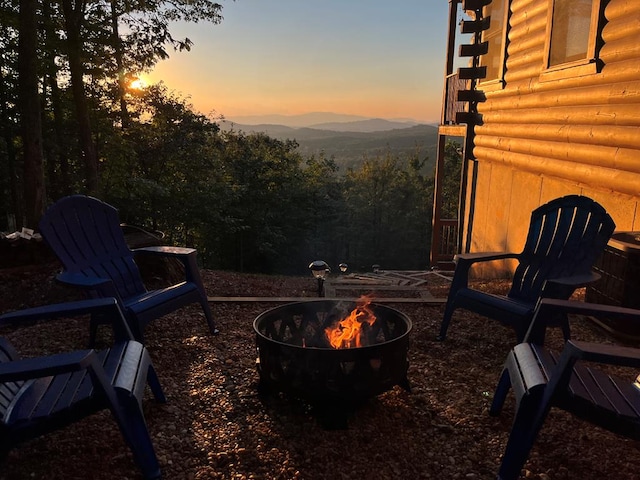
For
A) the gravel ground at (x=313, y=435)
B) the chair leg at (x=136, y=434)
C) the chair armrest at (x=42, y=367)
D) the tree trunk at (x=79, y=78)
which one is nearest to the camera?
the chair armrest at (x=42, y=367)

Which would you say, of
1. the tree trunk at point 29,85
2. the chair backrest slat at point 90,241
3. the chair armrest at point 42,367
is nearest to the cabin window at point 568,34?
the chair backrest slat at point 90,241

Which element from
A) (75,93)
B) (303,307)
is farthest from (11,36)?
(303,307)

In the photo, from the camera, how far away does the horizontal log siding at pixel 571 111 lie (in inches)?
157

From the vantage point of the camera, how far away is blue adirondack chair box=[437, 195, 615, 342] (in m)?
2.96

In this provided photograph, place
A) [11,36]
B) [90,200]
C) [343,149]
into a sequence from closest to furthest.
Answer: [90,200], [11,36], [343,149]

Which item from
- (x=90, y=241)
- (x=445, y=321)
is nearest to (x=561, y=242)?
(x=445, y=321)

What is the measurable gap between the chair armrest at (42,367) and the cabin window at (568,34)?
5059 millimetres

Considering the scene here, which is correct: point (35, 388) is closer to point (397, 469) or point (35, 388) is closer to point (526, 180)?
point (397, 469)

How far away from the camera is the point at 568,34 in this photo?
207 inches

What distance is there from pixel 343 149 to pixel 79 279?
105260 millimetres

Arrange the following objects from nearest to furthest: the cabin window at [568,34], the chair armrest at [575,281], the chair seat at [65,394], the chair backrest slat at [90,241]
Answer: the chair seat at [65,394]
the chair armrest at [575,281]
the chair backrest slat at [90,241]
the cabin window at [568,34]

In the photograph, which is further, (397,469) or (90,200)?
(90,200)

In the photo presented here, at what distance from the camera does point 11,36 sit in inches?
474

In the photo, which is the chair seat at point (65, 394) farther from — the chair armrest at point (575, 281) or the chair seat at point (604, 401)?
the chair armrest at point (575, 281)
